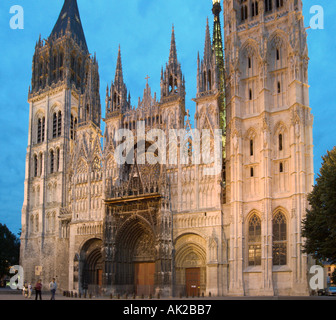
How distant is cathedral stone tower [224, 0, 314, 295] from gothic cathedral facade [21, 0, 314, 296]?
9 centimetres

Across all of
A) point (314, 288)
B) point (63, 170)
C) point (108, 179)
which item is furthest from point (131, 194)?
point (314, 288)

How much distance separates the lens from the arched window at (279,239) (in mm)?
33656

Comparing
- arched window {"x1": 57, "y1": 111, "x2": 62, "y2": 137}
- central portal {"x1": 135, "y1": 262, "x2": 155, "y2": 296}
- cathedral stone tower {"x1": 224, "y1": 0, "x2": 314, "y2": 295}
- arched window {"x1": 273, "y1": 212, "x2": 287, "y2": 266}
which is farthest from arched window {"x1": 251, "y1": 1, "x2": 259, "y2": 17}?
arched window {"x1": 57, "y1": 111, "x2": 62, "y2": 137}

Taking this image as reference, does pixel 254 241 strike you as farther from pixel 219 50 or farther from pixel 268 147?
pixel 219 50

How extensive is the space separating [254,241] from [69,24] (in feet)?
119

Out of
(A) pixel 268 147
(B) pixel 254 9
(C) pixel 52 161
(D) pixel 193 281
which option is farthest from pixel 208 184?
(C) pixel 52 161

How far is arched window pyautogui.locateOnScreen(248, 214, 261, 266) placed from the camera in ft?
113

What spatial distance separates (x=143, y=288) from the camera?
36.9 m

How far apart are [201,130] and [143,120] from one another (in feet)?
21.1

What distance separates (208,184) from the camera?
121 ft

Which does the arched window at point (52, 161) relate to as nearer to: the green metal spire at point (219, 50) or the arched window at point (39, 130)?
the arched window at point (39, 130)

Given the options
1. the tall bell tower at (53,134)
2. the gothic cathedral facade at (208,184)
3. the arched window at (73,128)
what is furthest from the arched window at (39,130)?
the gothic cathedral facade at (208,184)

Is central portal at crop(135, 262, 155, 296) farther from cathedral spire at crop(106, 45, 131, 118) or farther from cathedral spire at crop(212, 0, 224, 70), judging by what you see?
cathedral spire at crop(212, 0, 224, 70)

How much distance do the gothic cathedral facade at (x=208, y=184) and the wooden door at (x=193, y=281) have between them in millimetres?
88
